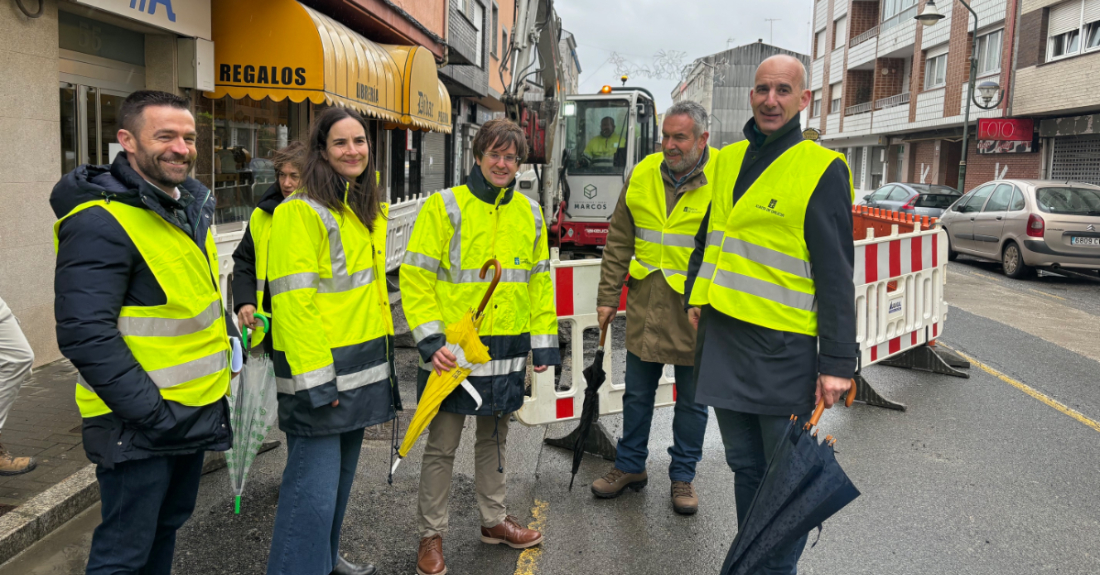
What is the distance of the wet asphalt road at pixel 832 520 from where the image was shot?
3.55m

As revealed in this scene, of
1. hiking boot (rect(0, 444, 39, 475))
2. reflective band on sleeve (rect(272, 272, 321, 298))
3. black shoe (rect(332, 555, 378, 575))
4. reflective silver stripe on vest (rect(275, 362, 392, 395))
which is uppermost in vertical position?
reflective band on sleeve (rect(272, 272, 321, 298))

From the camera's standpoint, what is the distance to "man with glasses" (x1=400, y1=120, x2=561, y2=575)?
127 inches

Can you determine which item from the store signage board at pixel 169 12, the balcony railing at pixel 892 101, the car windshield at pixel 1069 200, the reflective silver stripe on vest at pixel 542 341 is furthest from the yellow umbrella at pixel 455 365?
the balcony railing at pixel 892 101

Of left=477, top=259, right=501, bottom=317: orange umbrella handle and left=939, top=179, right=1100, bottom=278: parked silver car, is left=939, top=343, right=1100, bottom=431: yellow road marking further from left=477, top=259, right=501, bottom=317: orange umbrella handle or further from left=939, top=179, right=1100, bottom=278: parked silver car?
left=939, top=179, right=1100, bottom=278: parked silver car

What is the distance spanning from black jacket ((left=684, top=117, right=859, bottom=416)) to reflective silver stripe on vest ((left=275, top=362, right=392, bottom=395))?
1.16 metres

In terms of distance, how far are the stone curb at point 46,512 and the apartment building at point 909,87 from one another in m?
27.4

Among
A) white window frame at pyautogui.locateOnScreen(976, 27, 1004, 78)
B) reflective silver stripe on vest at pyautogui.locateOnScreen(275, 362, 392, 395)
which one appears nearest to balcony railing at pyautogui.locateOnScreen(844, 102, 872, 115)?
white window frame at pyautogui.locateOnScreen(976, 27, 1004, 78)

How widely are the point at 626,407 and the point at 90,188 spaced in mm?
2791

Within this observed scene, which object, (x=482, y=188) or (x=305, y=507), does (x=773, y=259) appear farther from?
(x=305, y=507)

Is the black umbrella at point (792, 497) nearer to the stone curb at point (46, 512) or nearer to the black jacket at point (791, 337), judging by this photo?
the black jacket at point (791, 337)

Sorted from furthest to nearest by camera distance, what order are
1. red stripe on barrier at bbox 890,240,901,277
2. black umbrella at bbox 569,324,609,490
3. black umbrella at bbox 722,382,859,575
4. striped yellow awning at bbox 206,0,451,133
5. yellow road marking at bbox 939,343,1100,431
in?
striped yellow awning at bbox 206,0,451,133 < red stripe on barrier at bbox 890,240,901,277 < yellow road marking at bbox 939,343,1100,431 < black umbrella at bbox 569,324,609,490 < black umbrella at bbox 722,382,859,575

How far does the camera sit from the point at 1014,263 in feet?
44.7

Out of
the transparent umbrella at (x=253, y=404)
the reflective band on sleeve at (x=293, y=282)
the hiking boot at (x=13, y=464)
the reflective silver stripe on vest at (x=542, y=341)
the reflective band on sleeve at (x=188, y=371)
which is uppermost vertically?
the reflective band on sleeve at (x=293, y=282)

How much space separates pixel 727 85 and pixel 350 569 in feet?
190
